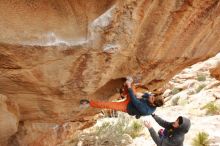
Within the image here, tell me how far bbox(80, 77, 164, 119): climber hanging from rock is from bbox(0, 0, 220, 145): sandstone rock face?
131 mm

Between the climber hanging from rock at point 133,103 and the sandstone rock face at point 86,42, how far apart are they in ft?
0.43

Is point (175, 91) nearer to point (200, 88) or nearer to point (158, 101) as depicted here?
point (200, 88)

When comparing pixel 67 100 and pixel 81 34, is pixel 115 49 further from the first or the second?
pixel 67 100

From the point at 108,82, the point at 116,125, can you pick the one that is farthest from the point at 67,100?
the point at 116,125

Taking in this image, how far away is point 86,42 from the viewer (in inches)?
173

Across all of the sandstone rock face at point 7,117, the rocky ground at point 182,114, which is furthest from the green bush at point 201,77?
the sandstone rock face at point 7,117

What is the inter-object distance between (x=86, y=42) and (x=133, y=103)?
1511 mm

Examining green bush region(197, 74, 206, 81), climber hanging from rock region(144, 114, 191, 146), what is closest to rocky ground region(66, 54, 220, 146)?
green bush region(197, 74, 206, 81)

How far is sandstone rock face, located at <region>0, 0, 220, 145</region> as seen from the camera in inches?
167

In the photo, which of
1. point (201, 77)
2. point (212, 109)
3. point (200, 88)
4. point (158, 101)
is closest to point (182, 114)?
point (212, 109)

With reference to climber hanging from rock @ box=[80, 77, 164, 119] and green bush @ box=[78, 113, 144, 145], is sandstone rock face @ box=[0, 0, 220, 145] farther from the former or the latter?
green bush @ box=[78, 113, 144, 145]

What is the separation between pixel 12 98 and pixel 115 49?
171cm

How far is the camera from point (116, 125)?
13578mm

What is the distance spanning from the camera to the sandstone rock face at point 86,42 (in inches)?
167
